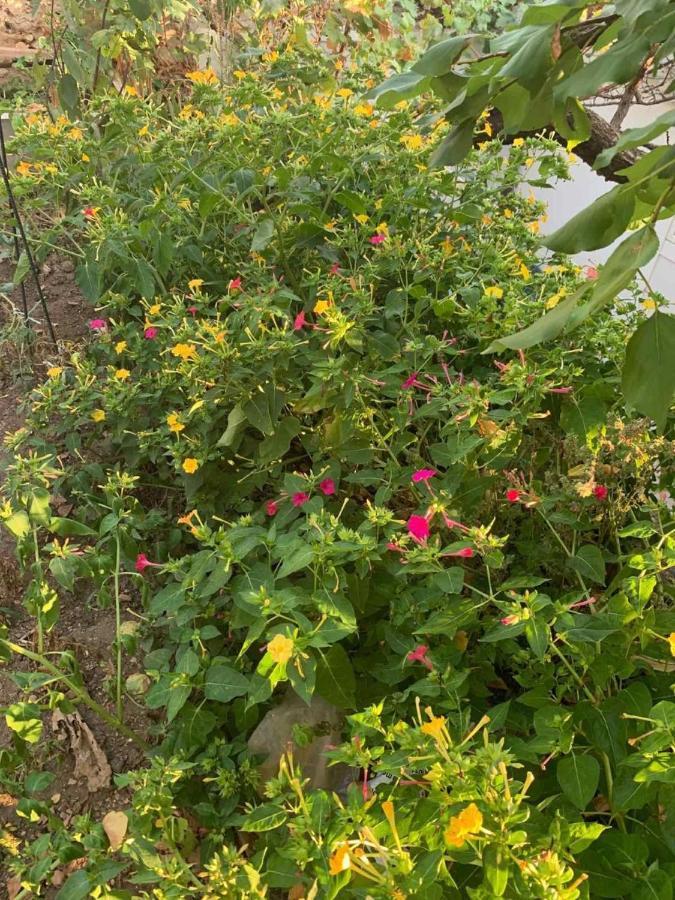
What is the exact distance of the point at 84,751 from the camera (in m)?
1.43

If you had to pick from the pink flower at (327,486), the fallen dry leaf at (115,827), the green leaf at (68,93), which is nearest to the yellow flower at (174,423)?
the pink flower at (327,486)

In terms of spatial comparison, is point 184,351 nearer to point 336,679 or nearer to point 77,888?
point 336,679

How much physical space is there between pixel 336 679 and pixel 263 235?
37.6 inches

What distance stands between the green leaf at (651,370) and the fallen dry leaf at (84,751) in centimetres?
125

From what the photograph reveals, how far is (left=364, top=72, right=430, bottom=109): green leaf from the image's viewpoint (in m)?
0.77

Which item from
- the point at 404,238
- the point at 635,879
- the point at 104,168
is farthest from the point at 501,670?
the point at 104,168

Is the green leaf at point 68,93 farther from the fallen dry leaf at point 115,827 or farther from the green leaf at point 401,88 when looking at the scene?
the fallen dry leaf at point 115,827

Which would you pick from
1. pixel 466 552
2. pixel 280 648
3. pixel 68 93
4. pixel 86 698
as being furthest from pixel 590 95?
pixel 68 93

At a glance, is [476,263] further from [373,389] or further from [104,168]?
[104,168]

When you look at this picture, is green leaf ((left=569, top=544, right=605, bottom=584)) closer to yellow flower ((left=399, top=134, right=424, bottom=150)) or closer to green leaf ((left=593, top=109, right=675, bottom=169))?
green leaf ((left=593, top=109, right=675, bottom=169))

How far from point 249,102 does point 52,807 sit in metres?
1.61

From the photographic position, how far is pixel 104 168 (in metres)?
2.13

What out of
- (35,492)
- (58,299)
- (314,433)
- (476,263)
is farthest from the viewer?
(58,299)

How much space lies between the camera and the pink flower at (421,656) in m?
1.11
